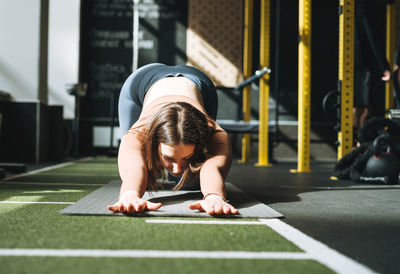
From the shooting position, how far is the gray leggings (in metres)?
2.16

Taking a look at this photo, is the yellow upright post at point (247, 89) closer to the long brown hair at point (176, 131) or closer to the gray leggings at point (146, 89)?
the gray leggings at point (146, 89)

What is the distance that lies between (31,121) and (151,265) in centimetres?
438

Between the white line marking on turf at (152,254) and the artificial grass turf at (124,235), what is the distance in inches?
1.6

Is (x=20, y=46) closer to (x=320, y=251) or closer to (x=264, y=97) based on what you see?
(x=264, y=97)

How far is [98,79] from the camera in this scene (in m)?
7.27

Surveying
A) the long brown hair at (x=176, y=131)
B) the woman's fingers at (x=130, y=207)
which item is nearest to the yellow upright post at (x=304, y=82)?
the long brown hair at (x=176, y=131)

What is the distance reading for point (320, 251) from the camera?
43.9 inches

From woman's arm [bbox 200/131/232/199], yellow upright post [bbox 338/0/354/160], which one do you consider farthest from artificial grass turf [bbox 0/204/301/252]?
yellow upright post [bbox 338/0/354/160]

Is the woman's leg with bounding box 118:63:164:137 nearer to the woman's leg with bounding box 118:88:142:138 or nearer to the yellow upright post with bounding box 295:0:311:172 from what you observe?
the woman's leg with bounding box 118:88:142:138

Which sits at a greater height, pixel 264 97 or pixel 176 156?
pixel 264 97

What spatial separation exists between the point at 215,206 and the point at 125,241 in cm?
47

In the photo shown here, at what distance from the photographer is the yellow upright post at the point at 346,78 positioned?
3.52m

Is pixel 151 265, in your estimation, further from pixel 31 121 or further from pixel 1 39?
pixel 1 39

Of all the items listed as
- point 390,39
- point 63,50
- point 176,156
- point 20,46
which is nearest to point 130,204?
point 176,156
